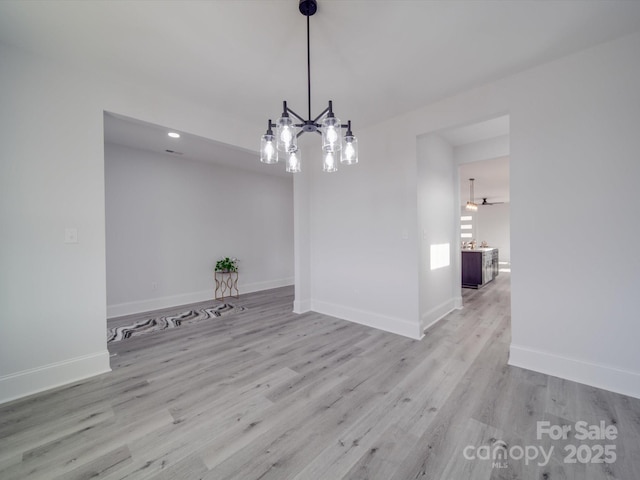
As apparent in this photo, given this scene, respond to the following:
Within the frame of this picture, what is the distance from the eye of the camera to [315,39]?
202 cm

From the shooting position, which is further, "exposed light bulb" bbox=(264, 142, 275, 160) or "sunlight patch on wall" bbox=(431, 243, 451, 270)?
"sunlight patch on wall" bbox=(431, 243, 451, 270)

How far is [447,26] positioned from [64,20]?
A: 273cm

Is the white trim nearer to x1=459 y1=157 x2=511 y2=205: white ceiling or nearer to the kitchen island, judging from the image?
the kitchen island

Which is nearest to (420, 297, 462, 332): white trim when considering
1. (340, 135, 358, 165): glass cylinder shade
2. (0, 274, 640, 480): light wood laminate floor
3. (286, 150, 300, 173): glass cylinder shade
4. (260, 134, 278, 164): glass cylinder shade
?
(0, 274, 640, 480): light wood laminate floor

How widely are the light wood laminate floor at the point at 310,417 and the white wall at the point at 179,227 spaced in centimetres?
193

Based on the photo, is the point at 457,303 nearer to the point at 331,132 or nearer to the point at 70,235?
the point at 331,132

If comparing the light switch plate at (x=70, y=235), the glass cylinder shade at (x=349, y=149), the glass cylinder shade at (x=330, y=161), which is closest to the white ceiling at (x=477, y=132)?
the glass cylinder shade at (x=349, y=149)

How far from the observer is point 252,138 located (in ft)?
11.7

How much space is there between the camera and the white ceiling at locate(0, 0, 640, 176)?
1.76 metres

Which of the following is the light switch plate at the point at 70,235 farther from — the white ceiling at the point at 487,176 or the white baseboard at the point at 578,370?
the white ceiling at the point at 487,176

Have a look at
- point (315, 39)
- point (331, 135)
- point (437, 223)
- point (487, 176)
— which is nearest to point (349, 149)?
point (331, 135)

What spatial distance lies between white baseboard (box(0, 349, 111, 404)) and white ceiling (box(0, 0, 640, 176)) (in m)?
2.60

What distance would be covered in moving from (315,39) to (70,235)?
8.67 feet

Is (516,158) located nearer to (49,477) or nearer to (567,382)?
(567,382)
